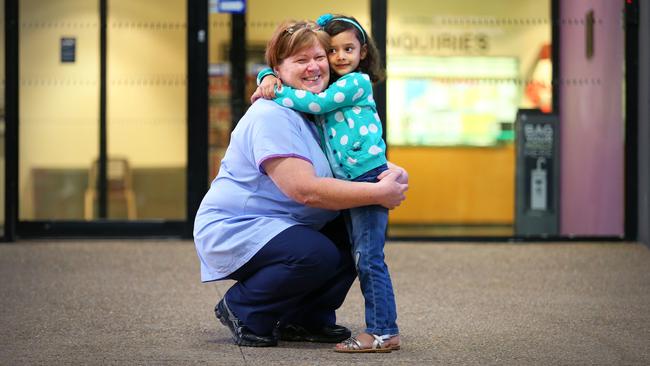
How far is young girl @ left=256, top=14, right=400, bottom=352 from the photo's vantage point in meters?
4.93

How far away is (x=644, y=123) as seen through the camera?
9.27 m

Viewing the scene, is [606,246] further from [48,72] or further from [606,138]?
[48,72]

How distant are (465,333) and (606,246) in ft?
12.9

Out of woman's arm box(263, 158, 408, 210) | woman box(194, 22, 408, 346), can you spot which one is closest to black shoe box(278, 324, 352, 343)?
woman box(194, 22, 408, 346)

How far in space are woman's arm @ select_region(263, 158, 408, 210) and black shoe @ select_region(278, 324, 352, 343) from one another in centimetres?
65

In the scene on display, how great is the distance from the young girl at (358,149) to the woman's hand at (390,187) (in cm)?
6

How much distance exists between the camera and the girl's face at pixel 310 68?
5000 mm

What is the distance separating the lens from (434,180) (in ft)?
31.4

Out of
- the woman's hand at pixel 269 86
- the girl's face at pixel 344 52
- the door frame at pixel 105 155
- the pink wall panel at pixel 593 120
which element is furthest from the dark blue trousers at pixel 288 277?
the pink wall panel at pixel 593 120

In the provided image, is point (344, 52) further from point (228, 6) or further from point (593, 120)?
point (593, 120)

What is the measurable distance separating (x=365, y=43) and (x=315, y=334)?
1289 mm

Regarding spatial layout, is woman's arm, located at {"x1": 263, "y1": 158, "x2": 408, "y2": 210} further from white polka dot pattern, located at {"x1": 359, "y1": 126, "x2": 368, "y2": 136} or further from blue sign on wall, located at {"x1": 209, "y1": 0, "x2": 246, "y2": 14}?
blue sign on wall, located at {"x1": 209, "y1": 0, "x2": 246, "y2": 14}

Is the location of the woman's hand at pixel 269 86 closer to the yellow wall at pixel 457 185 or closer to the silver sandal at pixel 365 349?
the silver sandal at pixel 365 349

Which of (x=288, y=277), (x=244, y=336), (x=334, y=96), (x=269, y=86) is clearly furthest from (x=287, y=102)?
(x=244, y=336)
